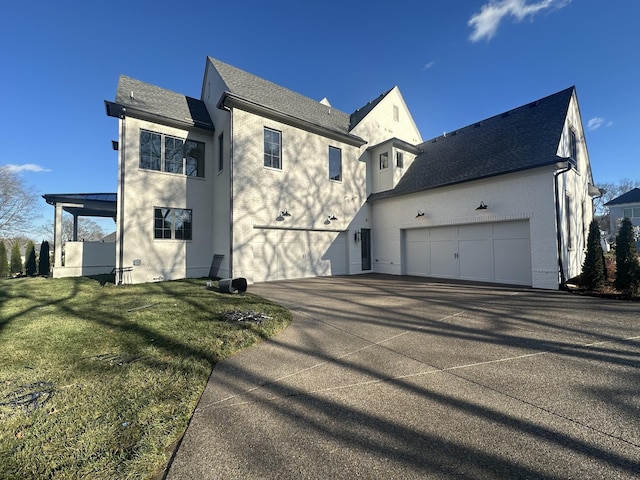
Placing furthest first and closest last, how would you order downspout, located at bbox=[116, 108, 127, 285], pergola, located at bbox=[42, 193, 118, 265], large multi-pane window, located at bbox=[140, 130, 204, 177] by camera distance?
pergola, located at bbox=[42, 193, 118, 265] < large multi-pane window, located at bbox=[140, 130, 204, 177] < downspout, located at bbox=[116, 108, 127, 285]

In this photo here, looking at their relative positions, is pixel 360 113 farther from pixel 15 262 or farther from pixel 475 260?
pixel 15 262

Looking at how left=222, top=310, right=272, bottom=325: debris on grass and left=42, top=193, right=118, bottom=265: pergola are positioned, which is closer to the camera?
left=222, top=310, right=272, bottom=325: debris on grass

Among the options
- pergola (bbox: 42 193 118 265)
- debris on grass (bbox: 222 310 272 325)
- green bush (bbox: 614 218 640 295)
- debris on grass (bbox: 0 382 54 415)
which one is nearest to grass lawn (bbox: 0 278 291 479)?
debris on grass (bbox: 0 382 54 415)

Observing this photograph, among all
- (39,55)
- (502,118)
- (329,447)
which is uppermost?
(39,55)

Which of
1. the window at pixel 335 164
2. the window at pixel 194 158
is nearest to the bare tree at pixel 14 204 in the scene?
the window at pixel 194 158

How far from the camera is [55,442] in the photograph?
7.16 feet

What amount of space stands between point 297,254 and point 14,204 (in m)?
31.2

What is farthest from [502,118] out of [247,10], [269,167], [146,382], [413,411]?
[146,382]

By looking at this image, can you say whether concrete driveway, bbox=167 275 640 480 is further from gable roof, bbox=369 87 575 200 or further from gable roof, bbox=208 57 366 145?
gable roof, bbox=208 57 366 145

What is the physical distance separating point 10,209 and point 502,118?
132 feet

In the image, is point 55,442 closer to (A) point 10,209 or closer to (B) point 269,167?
(B) point 269,167

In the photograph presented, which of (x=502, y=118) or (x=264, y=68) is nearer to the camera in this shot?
(x=502, y=118)

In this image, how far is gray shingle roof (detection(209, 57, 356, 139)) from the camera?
1164cm

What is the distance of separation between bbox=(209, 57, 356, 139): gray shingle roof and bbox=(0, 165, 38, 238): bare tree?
26773 millimetres
